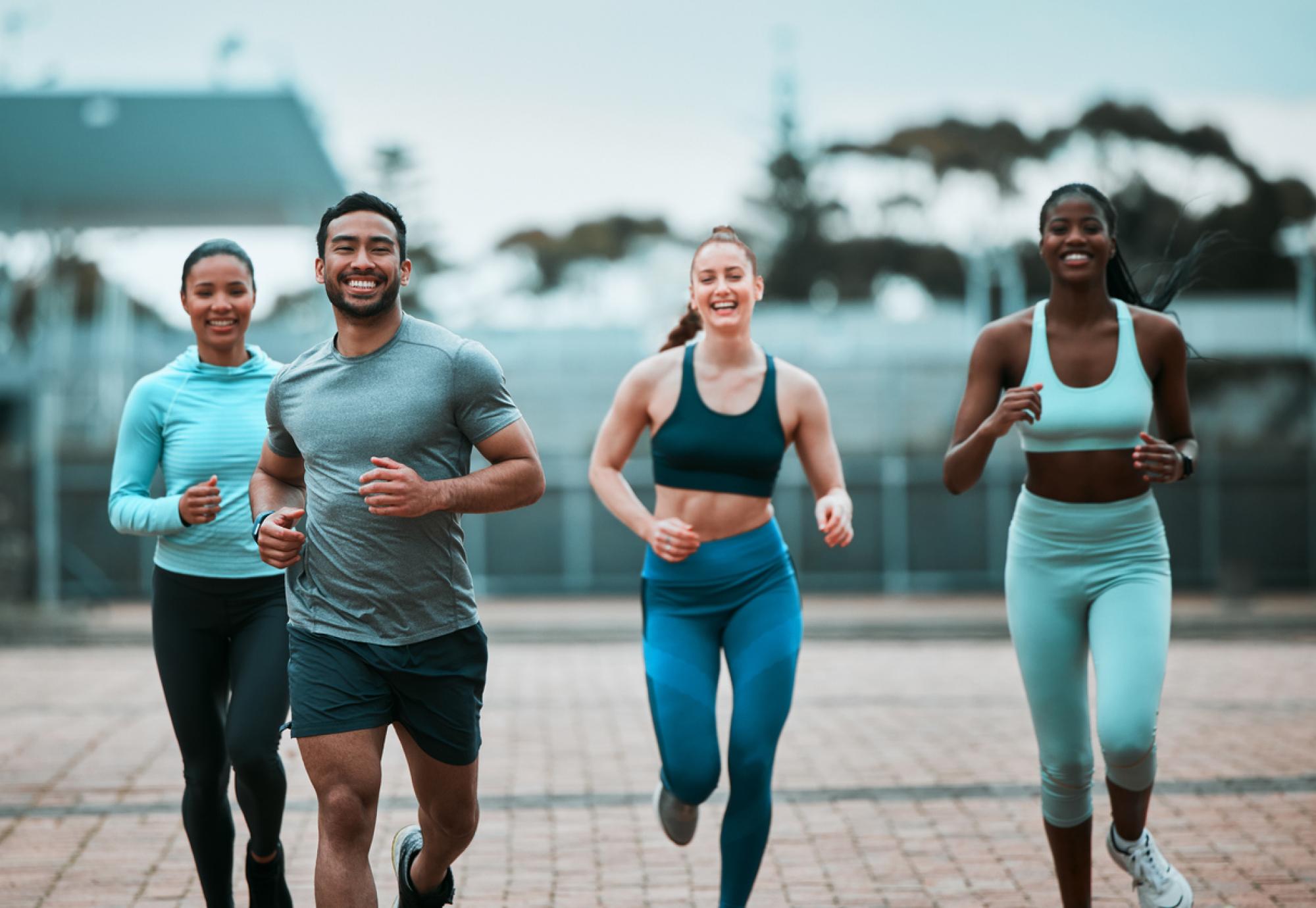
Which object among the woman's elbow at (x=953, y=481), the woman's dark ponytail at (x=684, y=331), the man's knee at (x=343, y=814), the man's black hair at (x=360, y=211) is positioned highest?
the man's black hair at (x=360, y=211)

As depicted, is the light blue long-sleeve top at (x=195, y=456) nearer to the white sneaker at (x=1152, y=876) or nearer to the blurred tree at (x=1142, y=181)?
the white sneaker at (x=1152, y=876)

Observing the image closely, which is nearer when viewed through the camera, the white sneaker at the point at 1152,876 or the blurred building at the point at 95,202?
the white sneaker at the point at 1152,876

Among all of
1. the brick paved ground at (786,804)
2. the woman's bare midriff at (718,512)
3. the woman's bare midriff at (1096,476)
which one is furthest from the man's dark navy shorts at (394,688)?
the woman's bare midriff at (1096,476)

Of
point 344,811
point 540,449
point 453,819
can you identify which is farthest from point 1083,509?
point 540,449

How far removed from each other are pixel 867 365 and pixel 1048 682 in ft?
78.1

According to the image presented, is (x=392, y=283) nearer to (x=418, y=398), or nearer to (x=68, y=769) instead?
(x=418, y=398)

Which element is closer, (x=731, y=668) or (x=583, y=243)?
(x=731, y=668)

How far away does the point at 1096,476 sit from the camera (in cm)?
468

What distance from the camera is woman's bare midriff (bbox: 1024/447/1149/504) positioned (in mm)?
4680

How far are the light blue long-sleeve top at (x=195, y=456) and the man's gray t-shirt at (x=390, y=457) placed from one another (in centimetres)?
73

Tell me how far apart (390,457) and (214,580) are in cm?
105

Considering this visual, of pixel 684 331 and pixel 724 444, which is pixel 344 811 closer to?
pixel 724 444

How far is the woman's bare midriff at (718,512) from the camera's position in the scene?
5008mm

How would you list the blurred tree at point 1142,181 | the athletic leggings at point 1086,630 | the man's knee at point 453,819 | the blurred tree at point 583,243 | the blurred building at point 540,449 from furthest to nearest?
the blurred tree at point 583,243 → the blurred tree at point 1142,181 → the blurred building at point 540,449 → the athletic leggings at point 1086,630 → the man's knee at point 453,819
